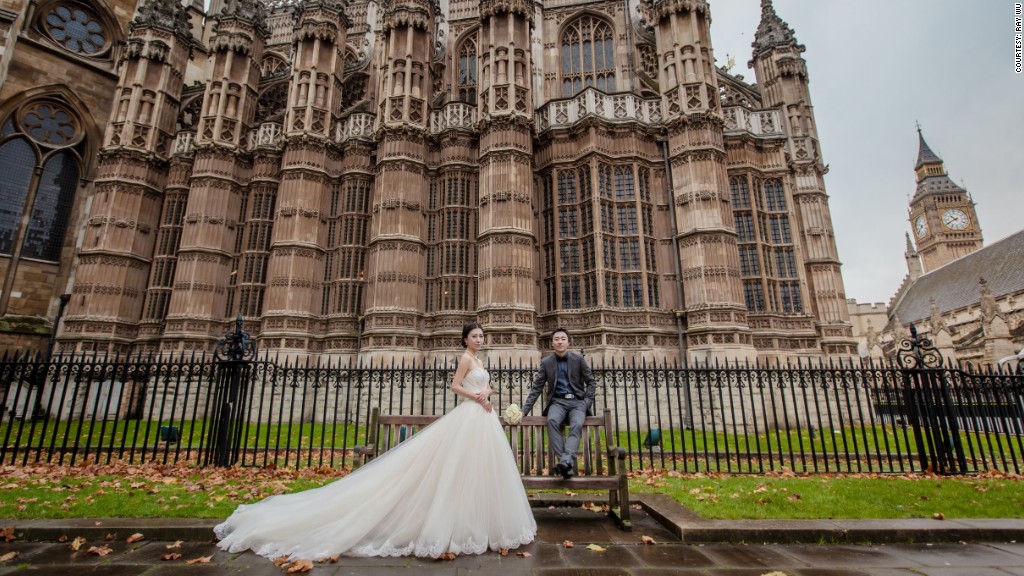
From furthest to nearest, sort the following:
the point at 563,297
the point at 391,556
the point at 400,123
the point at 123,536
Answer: the point at 400,123 → the point at 563,297 → the point at 123,536 → the point at 391,556

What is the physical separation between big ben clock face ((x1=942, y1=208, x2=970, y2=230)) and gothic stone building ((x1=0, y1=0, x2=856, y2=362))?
68117 millimetres

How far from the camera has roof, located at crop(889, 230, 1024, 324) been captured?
111 ft

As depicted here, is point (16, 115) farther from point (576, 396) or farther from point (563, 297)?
point (576, 396)

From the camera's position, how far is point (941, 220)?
6775 cm

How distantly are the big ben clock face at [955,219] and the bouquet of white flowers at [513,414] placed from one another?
89920 millimetres

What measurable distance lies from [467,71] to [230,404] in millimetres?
20255

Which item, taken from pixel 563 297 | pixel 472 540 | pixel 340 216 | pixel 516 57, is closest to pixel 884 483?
pixel 472 540

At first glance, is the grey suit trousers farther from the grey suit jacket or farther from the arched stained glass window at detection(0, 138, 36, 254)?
the arched stained glass window at detection(0, 138, 36, 254)

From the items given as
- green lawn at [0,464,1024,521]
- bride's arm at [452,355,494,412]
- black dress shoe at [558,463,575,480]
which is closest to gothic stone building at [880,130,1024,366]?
green lawn at [0,464,1024,521]

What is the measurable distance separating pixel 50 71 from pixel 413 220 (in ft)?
65.6

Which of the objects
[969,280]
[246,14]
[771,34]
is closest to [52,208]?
[246,14]

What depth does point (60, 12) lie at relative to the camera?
22.8 m

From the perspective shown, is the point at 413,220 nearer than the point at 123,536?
No

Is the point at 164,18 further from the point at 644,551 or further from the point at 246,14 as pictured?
the point at 644,551
